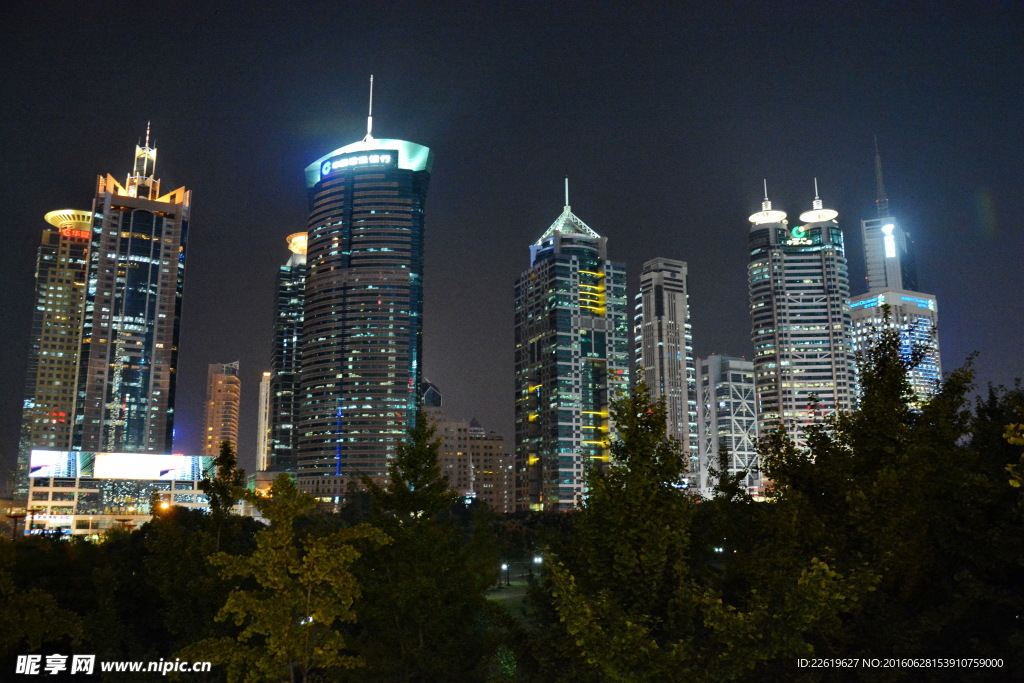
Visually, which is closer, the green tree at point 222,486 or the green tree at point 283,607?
the green tree at point 283,607

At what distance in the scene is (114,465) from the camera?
173 m

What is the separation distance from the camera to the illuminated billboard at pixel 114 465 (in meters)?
166

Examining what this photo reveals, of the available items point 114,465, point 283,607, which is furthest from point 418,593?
point 114,465

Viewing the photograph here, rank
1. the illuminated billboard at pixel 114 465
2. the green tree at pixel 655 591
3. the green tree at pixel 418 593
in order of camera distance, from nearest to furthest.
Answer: the green tree at pixel 655 591
the green tree at pixel 418 593
the illuminated billboard at pixel 114 465

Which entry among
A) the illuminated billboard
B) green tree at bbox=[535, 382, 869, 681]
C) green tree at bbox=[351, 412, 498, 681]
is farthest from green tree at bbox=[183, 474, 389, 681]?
the illuminated billboard

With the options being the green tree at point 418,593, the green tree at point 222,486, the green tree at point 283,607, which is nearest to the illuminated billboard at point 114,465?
the green tree at point 222,486

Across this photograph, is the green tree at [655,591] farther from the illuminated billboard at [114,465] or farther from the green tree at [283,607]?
the illuminated billboard at [114,465]

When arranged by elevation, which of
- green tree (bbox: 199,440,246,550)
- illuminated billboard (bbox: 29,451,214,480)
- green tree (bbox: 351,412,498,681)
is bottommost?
green tree (bbox: 351,412,498,681)

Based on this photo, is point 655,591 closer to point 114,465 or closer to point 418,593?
point 418,593

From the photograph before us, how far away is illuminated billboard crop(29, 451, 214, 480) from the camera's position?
543ft

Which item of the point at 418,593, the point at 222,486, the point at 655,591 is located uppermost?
the point at 222,486

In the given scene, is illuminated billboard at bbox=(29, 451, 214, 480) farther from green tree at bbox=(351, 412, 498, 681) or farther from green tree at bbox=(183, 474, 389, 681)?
green tree at bbox=(183, 474, 389, 681)

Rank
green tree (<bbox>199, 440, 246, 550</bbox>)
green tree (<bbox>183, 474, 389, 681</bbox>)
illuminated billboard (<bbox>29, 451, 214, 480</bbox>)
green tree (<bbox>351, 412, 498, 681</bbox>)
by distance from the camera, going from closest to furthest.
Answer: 1. green tree (<bbox>183, 474, 389, 681</bbox>)
2. green tree (<bbox>351, 412, 498, 681</bbox>)
3. green tree (<bbox>199, 440, 246, 550</bbox>)
4. illuminated billboard (<bbox>29, 451, 214, 480</bbox>)

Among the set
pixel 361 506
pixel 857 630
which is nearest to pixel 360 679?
pixel 857 630
